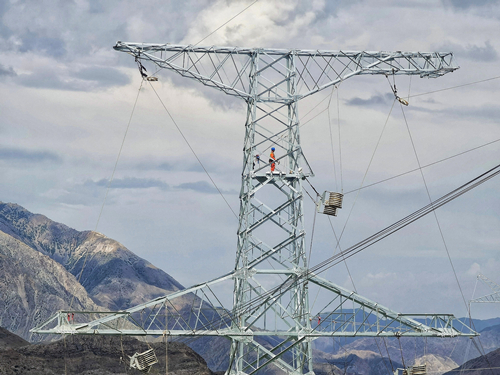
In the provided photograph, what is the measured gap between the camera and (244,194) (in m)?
43.6

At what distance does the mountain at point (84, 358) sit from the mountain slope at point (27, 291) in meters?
49.3

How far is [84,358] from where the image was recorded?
308 ft

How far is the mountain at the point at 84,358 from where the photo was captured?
8336 cm

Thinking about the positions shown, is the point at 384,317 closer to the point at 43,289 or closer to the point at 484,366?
the point at 484,366

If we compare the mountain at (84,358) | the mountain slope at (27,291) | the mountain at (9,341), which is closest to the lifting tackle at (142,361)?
the mountain at (84,358)

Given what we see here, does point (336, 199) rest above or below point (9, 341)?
above

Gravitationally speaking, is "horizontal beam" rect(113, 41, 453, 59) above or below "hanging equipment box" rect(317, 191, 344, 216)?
above

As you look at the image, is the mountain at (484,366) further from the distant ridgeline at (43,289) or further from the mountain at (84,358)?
the distant ridgeline at (43,289)

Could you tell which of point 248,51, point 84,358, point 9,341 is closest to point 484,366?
point 84,358

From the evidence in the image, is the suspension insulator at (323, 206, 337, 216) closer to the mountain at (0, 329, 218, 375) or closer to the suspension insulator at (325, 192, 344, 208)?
the suspension insulator at (325, 192, 344, 208)

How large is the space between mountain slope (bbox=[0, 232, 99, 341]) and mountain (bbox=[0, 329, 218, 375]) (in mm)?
49296

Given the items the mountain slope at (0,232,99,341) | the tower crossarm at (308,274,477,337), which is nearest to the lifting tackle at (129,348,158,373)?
the tower crossarm at (308,274,477,337)

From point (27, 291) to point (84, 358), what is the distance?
64265mm

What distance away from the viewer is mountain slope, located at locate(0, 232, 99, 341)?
148 m
